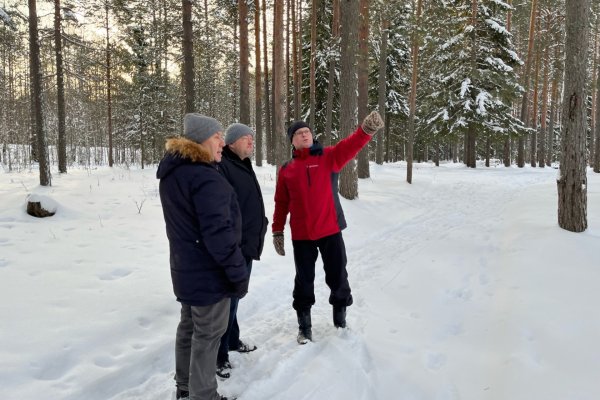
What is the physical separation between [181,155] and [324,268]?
2.09 metres

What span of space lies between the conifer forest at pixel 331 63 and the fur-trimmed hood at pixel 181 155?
6379 millimetres

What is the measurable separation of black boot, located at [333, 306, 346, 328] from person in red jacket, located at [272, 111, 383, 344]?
0.06 meters

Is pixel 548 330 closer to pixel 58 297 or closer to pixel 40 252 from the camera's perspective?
pixel 58 297

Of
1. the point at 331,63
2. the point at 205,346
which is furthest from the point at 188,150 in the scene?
the point at 331,63

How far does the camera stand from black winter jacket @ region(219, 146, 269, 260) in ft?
10.6

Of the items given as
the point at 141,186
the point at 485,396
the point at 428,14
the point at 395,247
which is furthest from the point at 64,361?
the point at 428,14

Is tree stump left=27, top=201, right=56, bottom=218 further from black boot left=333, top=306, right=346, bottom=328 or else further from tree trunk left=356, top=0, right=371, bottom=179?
tree trunk left=356, top=0, right=371, bottom=179

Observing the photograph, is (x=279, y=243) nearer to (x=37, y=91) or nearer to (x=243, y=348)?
(x=243, y=348)

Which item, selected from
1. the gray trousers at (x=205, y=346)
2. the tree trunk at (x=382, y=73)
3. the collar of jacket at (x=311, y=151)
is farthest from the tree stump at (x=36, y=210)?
the tree trunk at (x=382, y=73)

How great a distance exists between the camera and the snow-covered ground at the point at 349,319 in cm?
322

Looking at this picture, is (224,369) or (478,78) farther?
(478,78)

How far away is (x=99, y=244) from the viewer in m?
6.38

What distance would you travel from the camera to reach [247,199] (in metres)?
3.29

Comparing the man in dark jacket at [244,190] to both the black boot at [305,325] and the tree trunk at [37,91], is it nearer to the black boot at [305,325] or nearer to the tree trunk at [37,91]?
the black boot at [305,325]
